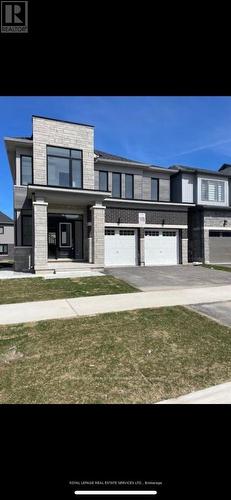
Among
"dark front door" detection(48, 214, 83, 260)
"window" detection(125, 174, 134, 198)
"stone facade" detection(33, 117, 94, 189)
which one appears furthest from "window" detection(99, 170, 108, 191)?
"dark front door" detection(48, 214, 83, 260)

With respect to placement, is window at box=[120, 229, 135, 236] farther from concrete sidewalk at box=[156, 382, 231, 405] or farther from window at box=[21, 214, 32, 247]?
concrete sidewalk at box=[156, 382, 231, 405]

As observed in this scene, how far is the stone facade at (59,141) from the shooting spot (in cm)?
1522

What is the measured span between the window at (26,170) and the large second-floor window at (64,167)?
1.64 m

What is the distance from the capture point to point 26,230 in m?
16.1

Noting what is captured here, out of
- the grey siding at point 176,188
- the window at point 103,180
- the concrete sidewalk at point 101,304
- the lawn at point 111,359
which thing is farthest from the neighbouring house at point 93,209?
the lawn at point 111,359

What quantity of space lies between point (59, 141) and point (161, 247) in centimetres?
953

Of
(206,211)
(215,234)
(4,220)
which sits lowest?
(215,234)

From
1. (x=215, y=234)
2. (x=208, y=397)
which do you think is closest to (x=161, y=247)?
(x=215, y=234)

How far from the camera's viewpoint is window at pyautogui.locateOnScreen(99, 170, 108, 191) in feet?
63.3

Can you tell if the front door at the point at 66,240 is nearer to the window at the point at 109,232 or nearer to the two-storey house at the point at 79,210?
the two-storey house at the point at 79,210

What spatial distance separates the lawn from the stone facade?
12.0 m

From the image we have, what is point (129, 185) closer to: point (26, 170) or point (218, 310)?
point (26, 170)
